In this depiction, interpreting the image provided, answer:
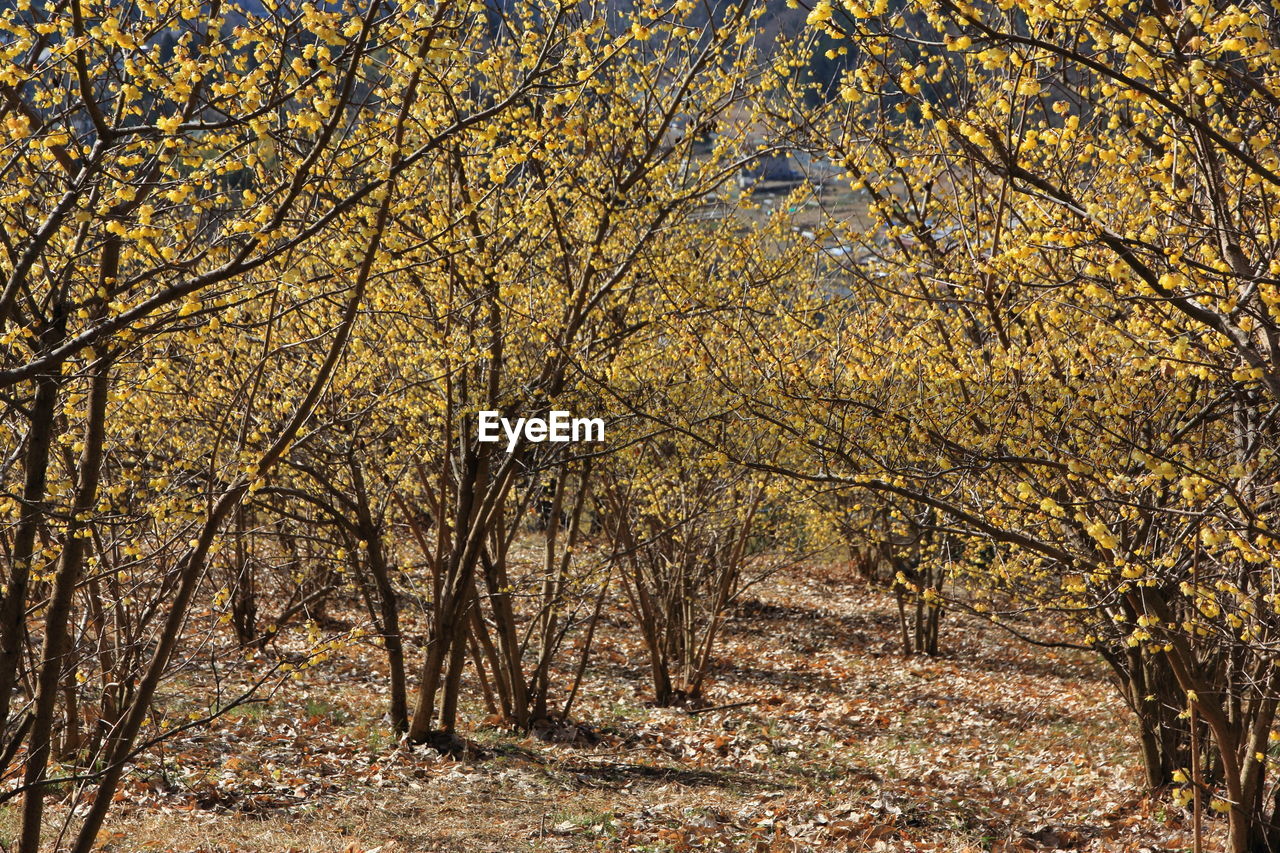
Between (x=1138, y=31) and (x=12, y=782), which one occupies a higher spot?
(x=1138, y=31)

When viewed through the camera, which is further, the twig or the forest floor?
the twig

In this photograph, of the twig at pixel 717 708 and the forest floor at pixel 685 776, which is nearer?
the forest floor at pixel 685 776

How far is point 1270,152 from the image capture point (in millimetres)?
4398

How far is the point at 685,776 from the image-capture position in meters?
8.27

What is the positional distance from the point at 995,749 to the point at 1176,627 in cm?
569

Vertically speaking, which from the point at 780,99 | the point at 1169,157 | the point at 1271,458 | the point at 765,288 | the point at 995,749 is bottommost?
the point at 995,749

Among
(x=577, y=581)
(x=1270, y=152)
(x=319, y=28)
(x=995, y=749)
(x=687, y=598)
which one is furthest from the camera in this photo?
(x=687, y=598)

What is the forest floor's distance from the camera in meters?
6.46

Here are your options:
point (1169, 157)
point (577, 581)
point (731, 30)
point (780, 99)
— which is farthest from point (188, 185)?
point (577, 581)

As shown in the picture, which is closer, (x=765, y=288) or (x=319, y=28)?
(x=319, y=28)

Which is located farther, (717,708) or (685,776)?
(717,708)

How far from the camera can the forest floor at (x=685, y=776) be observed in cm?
646

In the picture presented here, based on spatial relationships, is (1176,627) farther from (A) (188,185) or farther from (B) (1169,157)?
(A) (188,185)

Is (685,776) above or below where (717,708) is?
below
